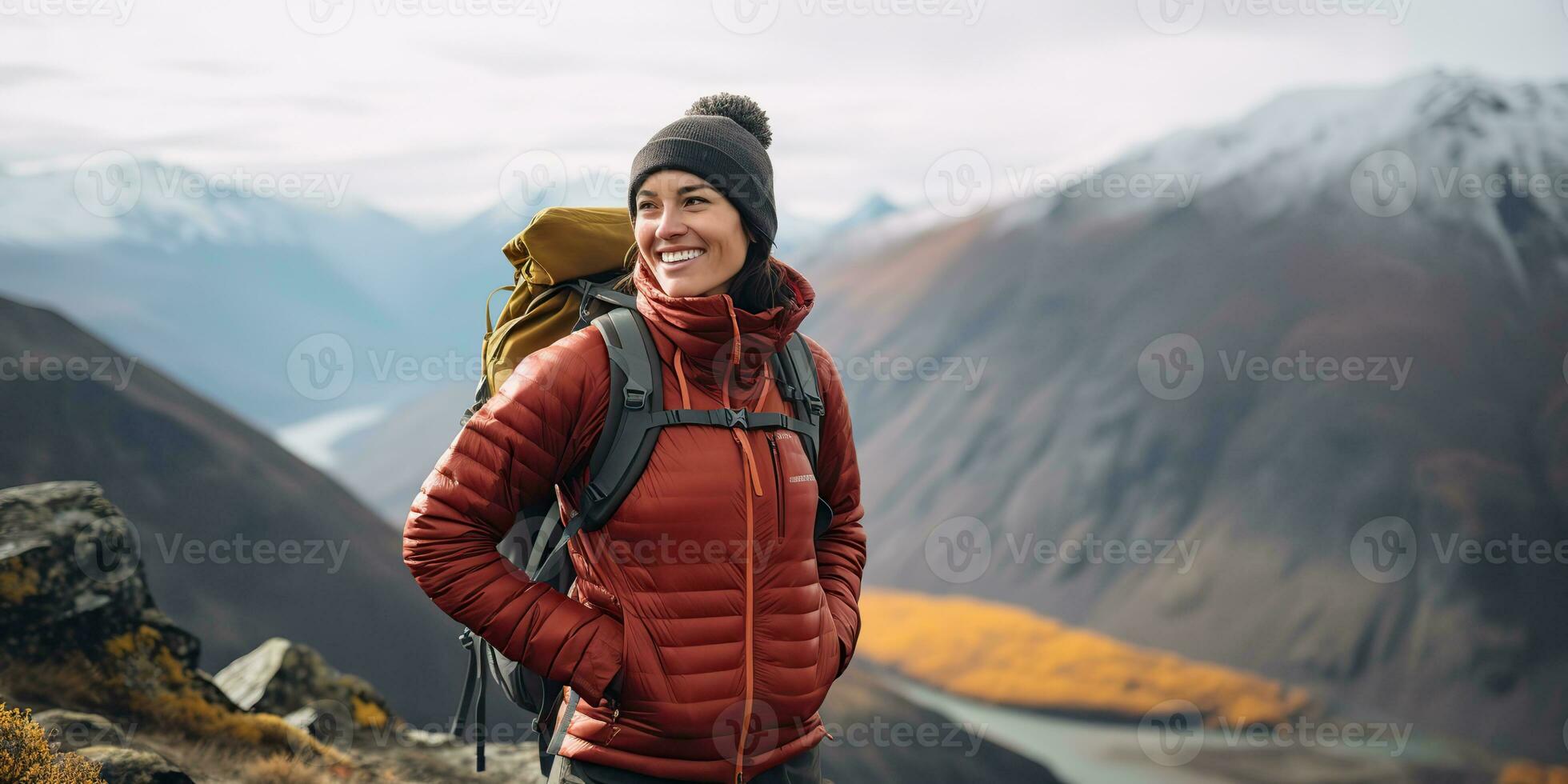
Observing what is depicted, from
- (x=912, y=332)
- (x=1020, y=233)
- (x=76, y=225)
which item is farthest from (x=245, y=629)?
(x=76, y=225)

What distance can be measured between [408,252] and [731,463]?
26897mm

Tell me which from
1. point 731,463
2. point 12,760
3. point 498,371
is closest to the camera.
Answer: point 731,463

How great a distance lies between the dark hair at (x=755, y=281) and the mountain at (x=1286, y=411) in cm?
941

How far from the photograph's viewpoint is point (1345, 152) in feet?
42.5

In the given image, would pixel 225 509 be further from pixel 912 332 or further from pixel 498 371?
pixel 912 332

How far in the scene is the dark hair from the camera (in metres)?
1.83

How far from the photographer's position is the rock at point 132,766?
318cm

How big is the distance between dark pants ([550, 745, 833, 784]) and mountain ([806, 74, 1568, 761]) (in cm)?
920
